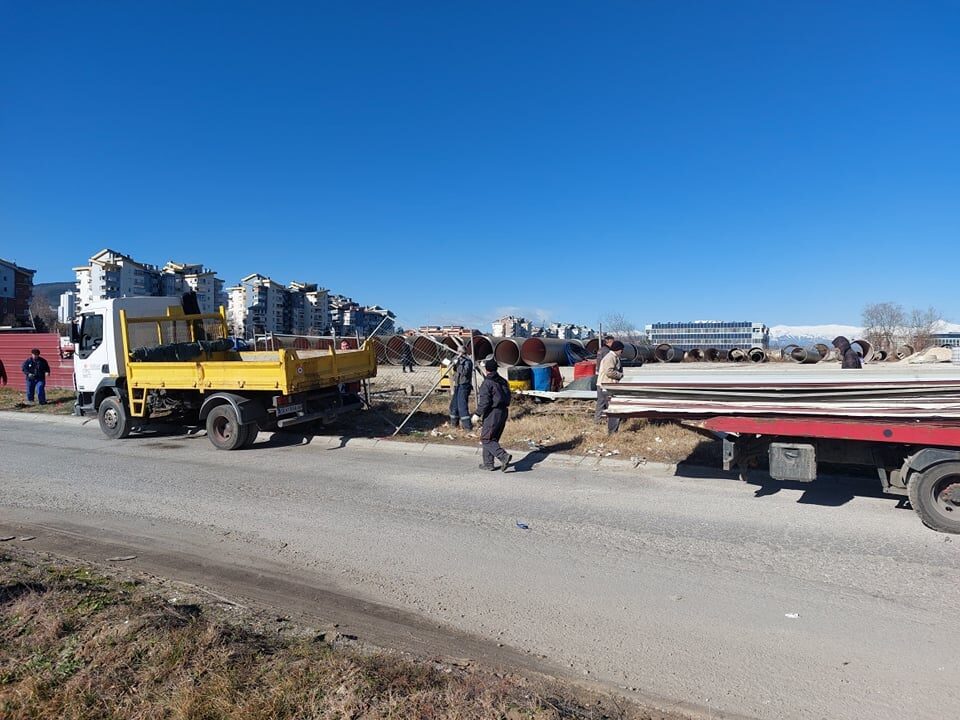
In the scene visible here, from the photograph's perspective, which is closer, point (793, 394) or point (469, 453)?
point (793, 394)

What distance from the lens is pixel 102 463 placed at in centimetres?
992

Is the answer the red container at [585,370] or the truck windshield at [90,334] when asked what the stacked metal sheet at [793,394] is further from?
the red container at [585,370]

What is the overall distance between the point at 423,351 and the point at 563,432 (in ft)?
68.5

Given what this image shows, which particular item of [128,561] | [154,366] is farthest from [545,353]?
[128,561]

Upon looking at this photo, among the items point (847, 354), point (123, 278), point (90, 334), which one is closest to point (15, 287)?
point (123, 278)

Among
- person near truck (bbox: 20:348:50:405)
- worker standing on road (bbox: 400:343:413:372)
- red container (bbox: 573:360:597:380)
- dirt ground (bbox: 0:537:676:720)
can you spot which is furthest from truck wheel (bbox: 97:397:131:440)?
worker standing on road (bbox: 400:343:413:372)

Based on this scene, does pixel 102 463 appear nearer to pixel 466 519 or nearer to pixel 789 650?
pixel 466 519

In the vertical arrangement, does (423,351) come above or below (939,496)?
above

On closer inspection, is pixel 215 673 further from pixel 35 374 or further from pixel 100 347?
pixel 35 374

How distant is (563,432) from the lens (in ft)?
36.9

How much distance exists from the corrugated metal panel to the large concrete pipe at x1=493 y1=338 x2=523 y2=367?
17.1 m

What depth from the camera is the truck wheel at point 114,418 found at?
39.2ft

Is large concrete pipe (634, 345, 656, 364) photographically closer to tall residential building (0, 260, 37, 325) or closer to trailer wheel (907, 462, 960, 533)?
trailer wheel (907, 462, 960, 533)

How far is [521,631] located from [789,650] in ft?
5.24
